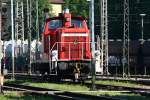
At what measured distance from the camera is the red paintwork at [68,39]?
25.5 m

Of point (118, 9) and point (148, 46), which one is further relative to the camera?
point (118, 9)

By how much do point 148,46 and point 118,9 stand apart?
142 feet

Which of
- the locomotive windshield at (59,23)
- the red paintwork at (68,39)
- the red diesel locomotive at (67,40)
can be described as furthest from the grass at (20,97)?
the locomotive windshield at (59,23)

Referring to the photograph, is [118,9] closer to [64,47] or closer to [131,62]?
[131,62]

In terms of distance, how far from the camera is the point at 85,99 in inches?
581

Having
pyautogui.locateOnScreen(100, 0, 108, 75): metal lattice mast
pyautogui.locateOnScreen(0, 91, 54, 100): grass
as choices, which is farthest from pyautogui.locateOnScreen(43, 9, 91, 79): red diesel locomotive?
pyautogui.locateOnScreen(100, 0, 108, 75): metal lattice mast

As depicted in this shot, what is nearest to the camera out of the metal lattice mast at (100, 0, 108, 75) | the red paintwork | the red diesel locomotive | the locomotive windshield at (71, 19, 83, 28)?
the red diesel locomotive

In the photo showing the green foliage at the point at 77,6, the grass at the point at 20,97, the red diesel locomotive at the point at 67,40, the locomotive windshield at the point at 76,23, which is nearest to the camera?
the grass at the point at 20,97

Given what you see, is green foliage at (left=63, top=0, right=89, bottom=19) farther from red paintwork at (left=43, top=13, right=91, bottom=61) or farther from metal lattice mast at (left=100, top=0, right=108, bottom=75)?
red paintwork at (left=43, top=13, right=91, bottom=61)

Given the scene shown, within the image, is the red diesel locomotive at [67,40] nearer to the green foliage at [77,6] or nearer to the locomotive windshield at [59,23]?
the locomotive windshield at [59,23]

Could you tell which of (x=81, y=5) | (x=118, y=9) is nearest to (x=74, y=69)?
(x=118, y=9)

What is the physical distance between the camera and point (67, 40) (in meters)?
25.8

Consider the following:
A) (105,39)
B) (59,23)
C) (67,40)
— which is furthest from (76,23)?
(105,39)

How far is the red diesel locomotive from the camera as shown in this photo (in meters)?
25.1
